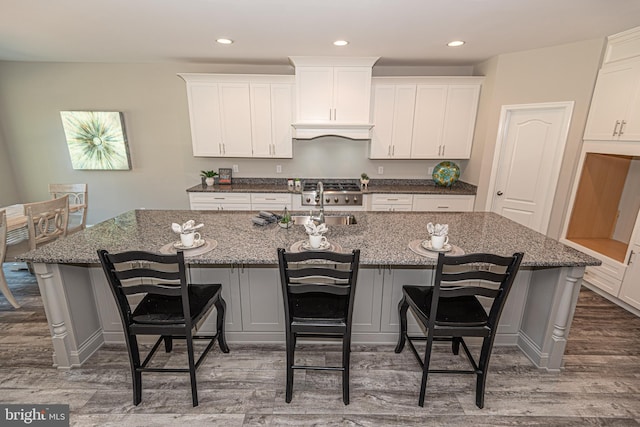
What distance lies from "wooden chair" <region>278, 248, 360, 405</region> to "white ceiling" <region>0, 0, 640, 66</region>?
73.0 inches

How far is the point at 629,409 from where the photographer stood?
5.62ft

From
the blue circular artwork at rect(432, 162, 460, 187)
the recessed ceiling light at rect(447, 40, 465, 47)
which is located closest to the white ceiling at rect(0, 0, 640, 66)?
the recessed ceiling light at rect(447, 40, 465, 47)

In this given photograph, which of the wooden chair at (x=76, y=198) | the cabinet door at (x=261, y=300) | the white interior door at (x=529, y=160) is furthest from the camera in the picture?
the wooden chair at (x=76, y=198)

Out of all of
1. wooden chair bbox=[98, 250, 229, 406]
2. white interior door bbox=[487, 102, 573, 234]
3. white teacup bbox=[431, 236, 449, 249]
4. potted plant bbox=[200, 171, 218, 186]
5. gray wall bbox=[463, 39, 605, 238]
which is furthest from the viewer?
potted plant bbox=[200, 171, 218, 186]

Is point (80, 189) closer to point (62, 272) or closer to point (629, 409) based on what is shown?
point (62, 272)

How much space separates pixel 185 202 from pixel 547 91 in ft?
16.1

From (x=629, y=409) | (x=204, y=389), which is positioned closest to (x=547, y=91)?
(x=629, y=409)

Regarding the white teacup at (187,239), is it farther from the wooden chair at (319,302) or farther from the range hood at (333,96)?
the range hood at (333,96)

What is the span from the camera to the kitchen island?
179 cm

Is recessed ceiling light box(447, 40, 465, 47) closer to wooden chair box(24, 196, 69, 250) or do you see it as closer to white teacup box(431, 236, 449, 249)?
white teacup box(431, 236, 449, 249)

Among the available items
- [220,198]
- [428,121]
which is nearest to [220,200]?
[220,198]

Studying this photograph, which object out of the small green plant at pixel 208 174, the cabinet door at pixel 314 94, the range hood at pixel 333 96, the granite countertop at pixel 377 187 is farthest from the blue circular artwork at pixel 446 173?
the small green plant at pixel 208 174

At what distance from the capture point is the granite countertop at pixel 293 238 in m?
1.70

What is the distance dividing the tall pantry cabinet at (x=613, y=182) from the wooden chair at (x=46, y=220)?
17.6 feet
